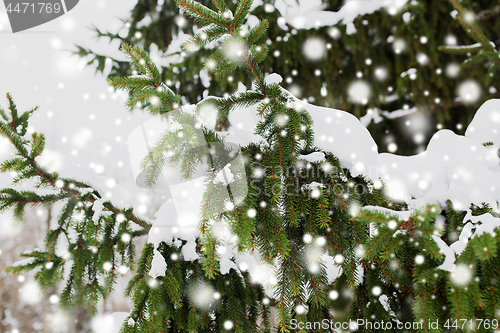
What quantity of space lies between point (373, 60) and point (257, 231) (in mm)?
3458

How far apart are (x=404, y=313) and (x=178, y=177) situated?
149 cm

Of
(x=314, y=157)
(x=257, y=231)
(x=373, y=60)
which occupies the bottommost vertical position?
(x=373, y=60)

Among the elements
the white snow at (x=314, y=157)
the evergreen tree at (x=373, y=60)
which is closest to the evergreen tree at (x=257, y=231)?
the white snow at (x=314, y=157)

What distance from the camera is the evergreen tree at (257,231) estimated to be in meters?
1.00

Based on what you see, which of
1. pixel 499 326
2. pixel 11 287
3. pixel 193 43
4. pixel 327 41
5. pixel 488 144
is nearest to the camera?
pixel 499 326

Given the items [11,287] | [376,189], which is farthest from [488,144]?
[11,287]

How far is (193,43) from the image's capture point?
1078mm

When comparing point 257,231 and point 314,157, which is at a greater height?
point 314,157

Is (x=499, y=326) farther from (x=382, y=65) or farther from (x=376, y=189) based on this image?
(x=382, y=65)

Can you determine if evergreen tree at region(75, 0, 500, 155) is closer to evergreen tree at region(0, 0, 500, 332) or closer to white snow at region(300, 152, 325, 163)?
evergreen tree at region(0, 0, 500, 332)

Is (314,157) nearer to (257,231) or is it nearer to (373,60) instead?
(257,231)

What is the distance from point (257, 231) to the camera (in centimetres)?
122

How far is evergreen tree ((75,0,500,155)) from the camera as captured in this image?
3.32m

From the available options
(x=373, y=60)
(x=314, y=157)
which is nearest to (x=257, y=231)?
(x=314, y=157)
